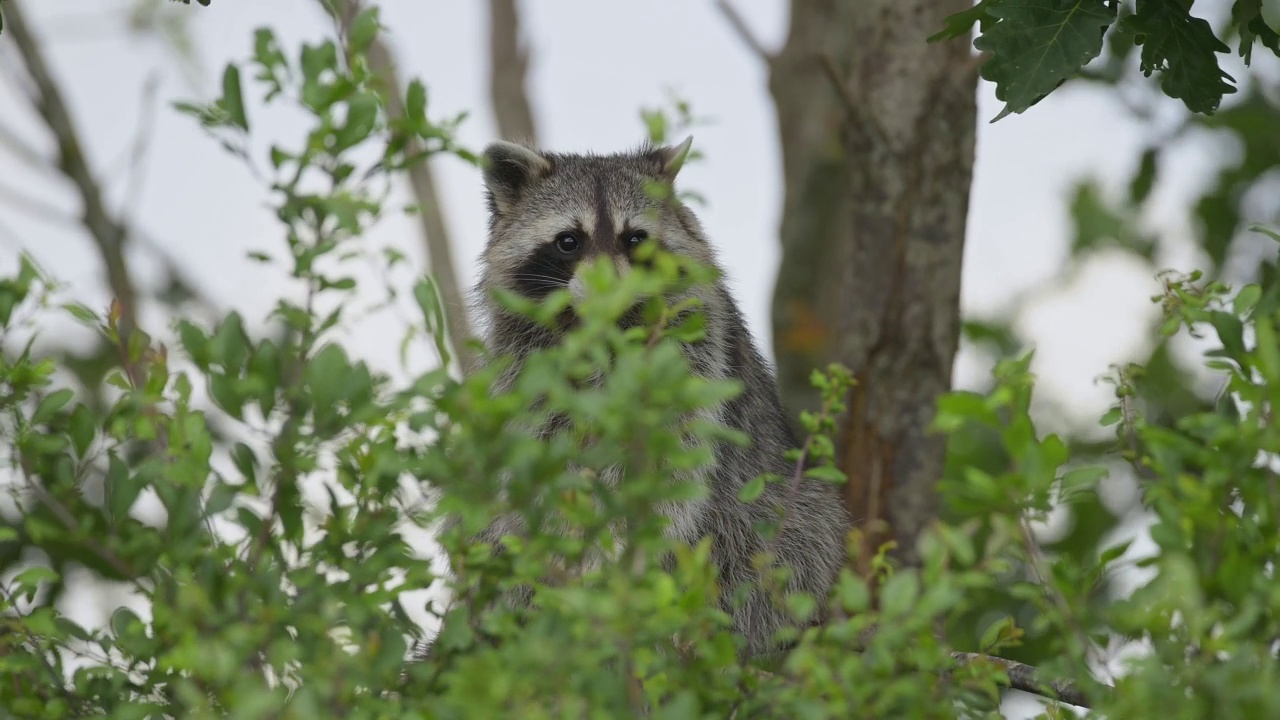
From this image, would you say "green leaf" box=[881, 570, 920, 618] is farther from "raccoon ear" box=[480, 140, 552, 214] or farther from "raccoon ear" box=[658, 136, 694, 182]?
"raccoon ear" box=[480, 140, 552, 214]

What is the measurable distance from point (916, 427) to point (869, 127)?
4.11 ft

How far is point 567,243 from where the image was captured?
5.70 metres

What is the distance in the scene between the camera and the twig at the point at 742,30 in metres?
8.07

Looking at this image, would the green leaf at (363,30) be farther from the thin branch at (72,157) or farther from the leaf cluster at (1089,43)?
the thin branch at (72,157)

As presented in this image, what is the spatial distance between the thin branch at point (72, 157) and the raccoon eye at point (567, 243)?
10.1ft

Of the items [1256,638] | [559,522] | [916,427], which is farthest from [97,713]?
[916,427]

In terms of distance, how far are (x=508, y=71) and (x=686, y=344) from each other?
17.0 ft

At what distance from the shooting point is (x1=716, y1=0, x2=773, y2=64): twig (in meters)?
8.07

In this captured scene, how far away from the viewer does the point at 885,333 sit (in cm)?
561

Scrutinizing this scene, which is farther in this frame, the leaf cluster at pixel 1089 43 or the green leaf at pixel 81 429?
the leaf cluster at pixel 1089 43

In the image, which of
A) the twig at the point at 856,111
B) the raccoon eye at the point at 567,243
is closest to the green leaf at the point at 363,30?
the raccoon eye at the point at 567,243

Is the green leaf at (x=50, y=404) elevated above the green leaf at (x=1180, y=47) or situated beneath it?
situated beneath

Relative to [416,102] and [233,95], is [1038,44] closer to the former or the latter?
[416,102]

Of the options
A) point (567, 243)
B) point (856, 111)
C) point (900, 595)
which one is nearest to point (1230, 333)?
point (900, 595)
